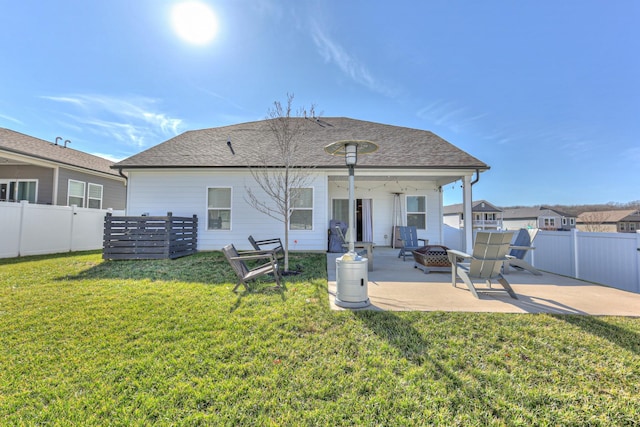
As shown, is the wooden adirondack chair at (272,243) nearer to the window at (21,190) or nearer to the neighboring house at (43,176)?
the neighboring house at (43,176)

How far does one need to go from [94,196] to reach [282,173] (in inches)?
480

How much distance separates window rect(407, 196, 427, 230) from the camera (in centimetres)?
1167

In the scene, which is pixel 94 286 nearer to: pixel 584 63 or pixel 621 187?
pixel 584 63

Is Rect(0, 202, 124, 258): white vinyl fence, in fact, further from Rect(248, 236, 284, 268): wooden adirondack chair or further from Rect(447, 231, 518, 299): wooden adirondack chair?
Rect(447, 231, 518, 299): wooden adirondack chair

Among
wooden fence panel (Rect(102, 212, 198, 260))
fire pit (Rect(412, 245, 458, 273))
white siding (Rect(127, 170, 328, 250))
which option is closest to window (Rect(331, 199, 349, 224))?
white siding (Rect(127, 170, 328, 250))

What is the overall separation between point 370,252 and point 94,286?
596 centimetres

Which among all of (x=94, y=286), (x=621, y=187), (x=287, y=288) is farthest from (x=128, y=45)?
(x=621, y=187)

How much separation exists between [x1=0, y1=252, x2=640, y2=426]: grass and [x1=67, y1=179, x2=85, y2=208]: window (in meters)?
11.3

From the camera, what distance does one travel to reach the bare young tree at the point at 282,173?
671cm

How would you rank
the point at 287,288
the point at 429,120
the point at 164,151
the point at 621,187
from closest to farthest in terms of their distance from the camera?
Answer: the point at 287,288
the point at 164,151
the point at 429,120
the point at 621,187

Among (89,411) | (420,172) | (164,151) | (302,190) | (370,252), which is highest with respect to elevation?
(164,151)

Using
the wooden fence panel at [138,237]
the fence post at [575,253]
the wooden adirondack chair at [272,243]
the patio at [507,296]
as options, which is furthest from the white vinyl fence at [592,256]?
the wooden fence panel at [138,237]

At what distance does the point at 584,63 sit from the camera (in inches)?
448

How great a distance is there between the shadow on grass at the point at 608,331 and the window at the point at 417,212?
8.25 meters
